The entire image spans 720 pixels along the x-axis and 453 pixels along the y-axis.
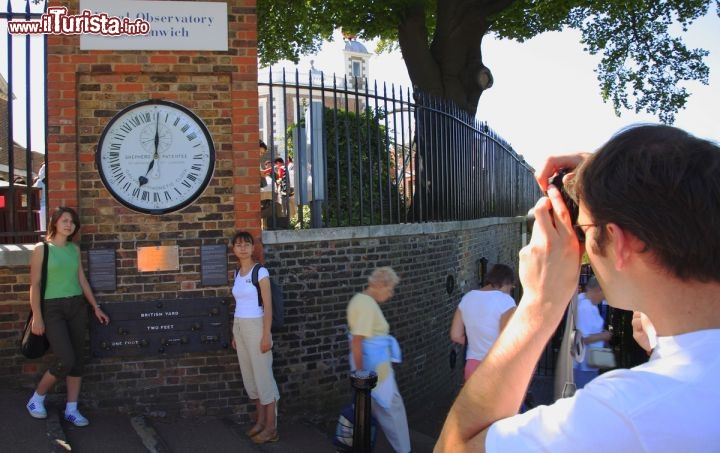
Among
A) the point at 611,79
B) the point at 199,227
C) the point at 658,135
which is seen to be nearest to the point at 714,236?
the point at 658,135

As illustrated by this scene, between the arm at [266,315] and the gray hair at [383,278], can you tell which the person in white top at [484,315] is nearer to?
the gray hair at [383,278]

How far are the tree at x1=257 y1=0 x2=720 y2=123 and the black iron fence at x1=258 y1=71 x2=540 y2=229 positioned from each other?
2.06 metres

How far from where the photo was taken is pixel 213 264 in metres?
5.88

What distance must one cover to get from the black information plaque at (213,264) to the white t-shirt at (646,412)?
484 centimetres

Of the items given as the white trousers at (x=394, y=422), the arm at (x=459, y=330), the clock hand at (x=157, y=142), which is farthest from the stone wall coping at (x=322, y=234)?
the white trousers at (x=394, y=422)

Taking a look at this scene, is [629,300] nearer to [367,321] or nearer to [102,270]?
[367,321]

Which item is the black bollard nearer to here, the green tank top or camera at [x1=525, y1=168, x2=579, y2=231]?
the green tank top

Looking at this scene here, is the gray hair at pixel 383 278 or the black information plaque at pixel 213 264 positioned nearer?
the gray hair at pixel 383 278

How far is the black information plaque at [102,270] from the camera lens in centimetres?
570

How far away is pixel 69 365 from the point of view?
5277 mm

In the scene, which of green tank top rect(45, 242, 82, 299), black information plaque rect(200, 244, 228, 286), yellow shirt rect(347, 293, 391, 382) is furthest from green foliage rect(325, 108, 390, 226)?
green tank top rect(45, 242, 82, 299)

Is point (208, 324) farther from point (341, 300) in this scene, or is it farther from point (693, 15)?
→ point (693, 15)

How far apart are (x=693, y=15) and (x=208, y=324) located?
1257 centimetres

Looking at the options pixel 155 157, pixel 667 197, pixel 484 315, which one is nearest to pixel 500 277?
pixel 484 315
